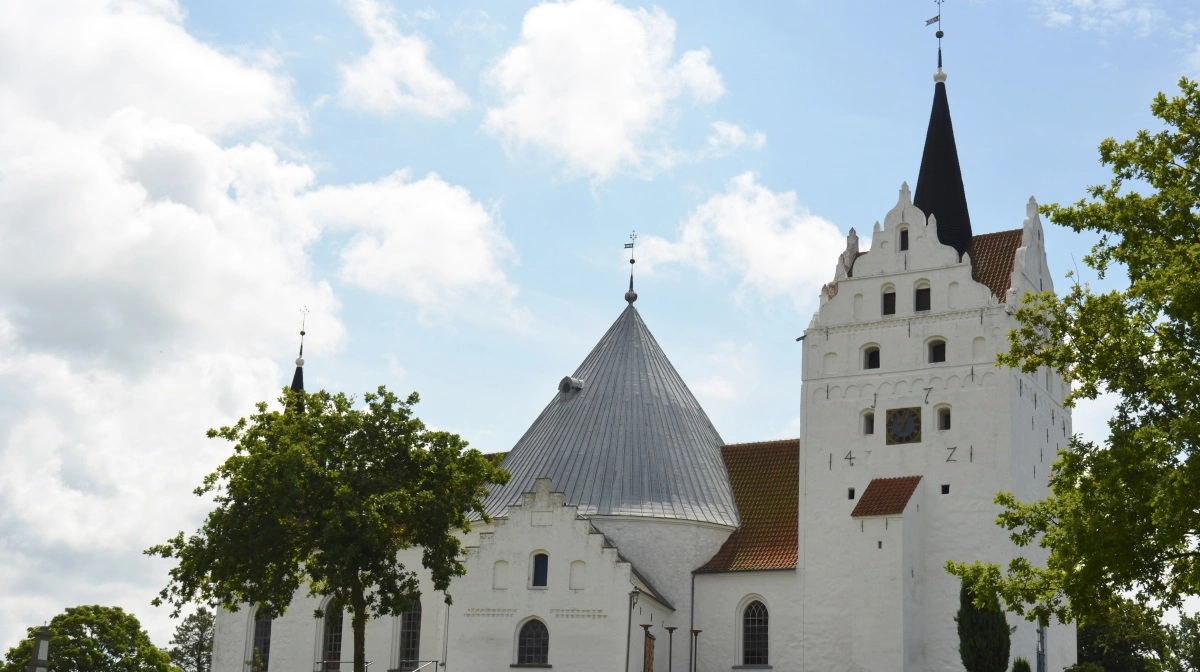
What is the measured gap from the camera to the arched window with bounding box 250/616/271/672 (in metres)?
46.5

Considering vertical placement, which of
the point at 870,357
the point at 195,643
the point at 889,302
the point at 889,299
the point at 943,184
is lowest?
the point at 195,643

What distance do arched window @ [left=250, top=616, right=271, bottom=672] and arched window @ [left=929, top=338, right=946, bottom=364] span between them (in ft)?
79.5

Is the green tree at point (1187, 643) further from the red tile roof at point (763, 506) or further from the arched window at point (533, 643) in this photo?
the arched window at point (533, 643)

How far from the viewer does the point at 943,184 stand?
44156mm

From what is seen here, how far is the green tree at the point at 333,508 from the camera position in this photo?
33750 mm

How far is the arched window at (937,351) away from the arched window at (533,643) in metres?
14.4

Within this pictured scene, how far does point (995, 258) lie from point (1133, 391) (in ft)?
70.8

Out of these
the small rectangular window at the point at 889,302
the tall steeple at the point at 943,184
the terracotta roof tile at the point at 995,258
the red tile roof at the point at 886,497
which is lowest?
the red tile roof at the point at 886,497

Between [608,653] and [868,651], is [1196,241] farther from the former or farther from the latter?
[608,653]

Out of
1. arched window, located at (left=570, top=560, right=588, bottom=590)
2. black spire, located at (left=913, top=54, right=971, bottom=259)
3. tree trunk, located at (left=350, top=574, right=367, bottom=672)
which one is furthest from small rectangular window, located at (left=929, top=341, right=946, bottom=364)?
tree trunk, located at (left=350, top=574, right=367, bottom=672)

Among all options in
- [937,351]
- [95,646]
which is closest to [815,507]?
[937,351]

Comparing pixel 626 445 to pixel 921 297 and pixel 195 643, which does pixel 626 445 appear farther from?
pixel 195 643

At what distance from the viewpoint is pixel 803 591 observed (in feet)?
133

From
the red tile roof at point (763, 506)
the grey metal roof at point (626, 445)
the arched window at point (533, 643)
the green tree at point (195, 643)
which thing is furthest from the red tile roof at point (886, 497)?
the green tree at point (195, 643)
